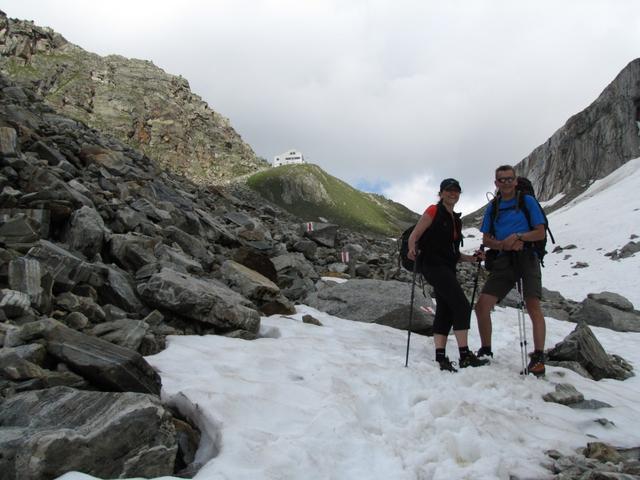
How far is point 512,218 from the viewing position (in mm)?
7090

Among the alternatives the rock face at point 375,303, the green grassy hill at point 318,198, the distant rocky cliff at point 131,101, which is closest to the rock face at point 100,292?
the rock face at point 375,303

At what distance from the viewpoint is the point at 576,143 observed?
3770 inches

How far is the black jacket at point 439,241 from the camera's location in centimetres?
689

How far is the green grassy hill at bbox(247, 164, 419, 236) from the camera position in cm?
7981

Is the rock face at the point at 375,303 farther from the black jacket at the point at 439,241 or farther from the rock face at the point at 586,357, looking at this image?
the black jacket at the point at 439,241

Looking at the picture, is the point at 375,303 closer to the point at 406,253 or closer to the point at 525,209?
the point at 406,253

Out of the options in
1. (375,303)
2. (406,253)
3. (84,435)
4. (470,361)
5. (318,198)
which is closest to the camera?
(84,435)

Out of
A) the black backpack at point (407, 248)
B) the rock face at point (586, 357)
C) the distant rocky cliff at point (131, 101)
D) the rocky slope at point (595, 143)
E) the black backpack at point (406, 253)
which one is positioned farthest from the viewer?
the rocky slope at point (595, 143)

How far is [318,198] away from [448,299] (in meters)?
83.7

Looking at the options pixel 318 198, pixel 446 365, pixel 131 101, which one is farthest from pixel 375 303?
pixel 131 101

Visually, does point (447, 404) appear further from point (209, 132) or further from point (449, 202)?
point (209, 132)

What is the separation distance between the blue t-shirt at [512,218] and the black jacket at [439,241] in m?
0.76

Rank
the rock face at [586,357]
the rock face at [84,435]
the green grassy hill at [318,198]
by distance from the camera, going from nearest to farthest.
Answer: the rock face at [84,435] < the rock face at [586,357] < the green grassy hill at [318,198]

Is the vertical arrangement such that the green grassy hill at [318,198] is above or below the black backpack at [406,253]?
above
